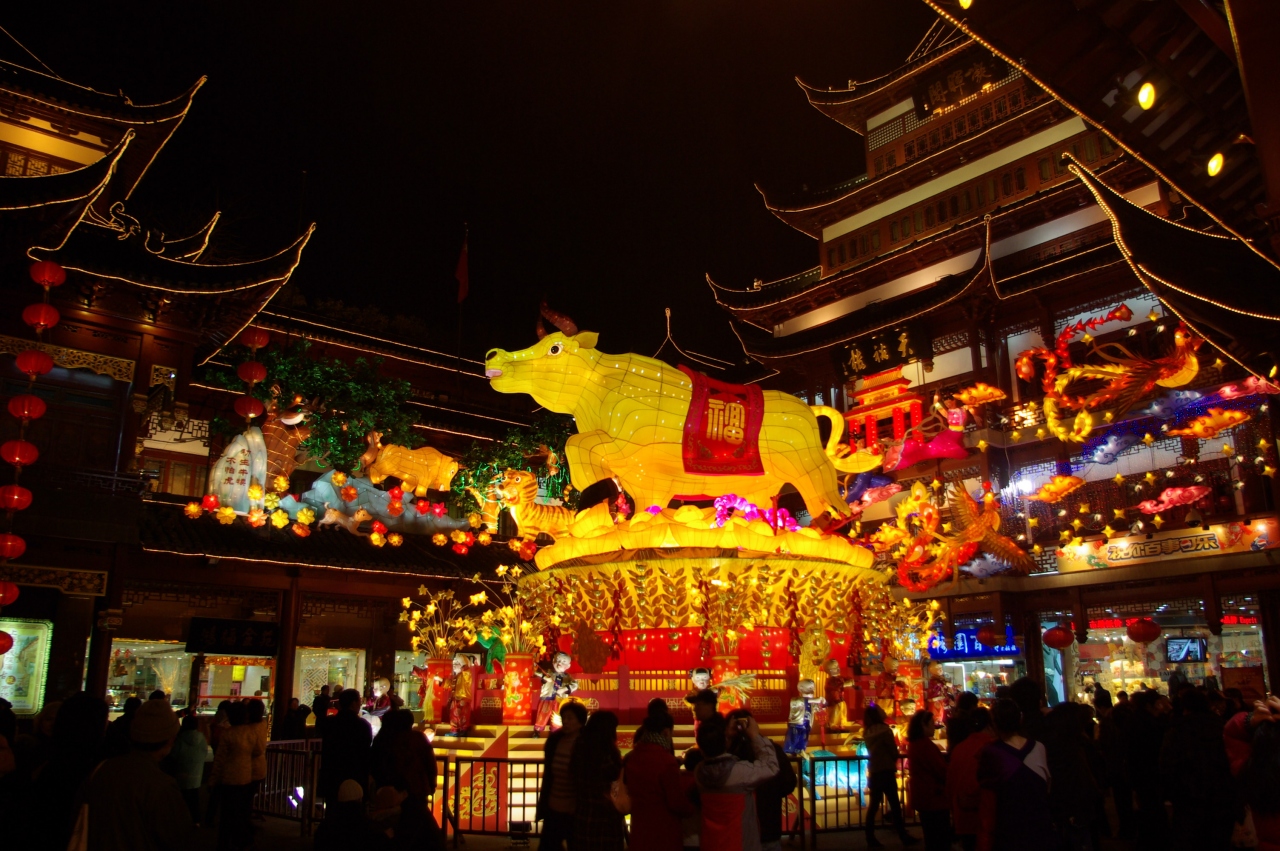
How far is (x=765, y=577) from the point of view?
11.9 m

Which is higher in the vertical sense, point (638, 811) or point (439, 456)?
point (439, 456)

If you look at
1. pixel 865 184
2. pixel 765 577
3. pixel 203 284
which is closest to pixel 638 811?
pixel 765 577

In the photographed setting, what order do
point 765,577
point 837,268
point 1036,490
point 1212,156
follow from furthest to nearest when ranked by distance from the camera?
1. point 837,268
2. point 1036,490
3. point 765,577
4. point 1212,156

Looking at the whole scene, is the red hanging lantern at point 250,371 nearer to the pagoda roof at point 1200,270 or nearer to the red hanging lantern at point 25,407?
→ the red hanging lantern at point 25,407

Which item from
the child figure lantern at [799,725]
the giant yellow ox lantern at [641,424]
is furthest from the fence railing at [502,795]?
→ the giant yellow ox lantern at [641,424]

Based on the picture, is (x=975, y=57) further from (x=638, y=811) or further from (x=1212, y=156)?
(x=638, y=811)

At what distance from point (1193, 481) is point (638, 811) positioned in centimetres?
1818

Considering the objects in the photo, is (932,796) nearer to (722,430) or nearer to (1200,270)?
(1200,270)

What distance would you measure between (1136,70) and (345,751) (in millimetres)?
7496

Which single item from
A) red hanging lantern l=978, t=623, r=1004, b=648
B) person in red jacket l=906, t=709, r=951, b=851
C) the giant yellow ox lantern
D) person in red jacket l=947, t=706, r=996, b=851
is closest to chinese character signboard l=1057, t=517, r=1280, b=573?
red hanging lantern l=978, t=623, r=1004, b=648

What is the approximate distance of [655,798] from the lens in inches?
196

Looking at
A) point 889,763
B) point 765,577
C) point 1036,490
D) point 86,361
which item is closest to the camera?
point 889,763

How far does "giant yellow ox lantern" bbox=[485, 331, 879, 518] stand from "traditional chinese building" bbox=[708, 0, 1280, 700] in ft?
16.2

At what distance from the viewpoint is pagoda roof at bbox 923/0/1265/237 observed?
19.3 feet
